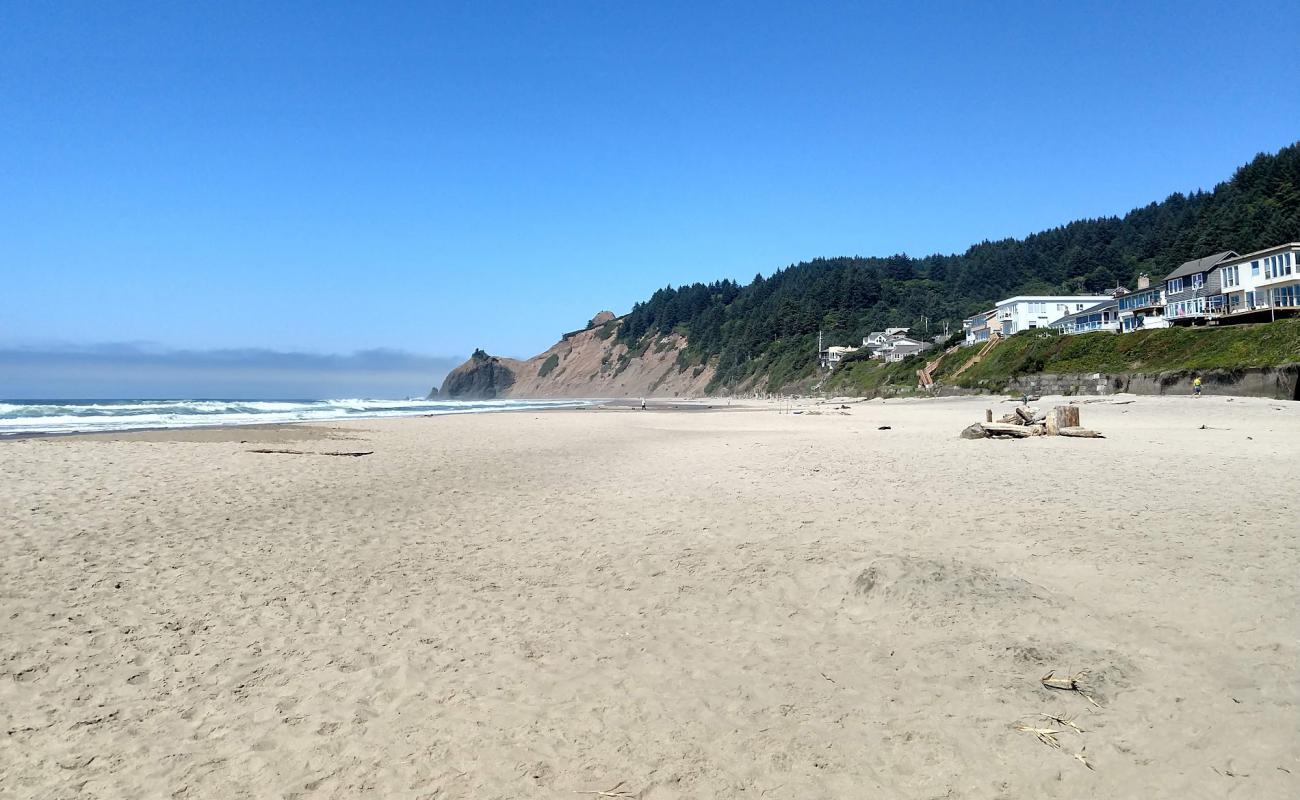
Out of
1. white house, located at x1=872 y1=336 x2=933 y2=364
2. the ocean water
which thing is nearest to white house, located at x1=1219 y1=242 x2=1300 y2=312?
white house, located at x1=872 y1=336 x2=933 y2=364

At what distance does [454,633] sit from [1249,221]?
376ft

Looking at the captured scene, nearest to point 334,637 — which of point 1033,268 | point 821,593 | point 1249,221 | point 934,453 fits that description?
point 821,593

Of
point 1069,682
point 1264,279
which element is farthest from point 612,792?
point 1264,279

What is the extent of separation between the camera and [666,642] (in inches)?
223

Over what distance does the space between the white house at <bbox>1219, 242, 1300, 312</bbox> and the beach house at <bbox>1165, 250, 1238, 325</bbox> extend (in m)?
1.01

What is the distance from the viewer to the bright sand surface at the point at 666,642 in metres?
3.84

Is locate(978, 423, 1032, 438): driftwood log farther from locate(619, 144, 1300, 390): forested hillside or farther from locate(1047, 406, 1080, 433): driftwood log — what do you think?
locate(619, 144, 1300, 390): forested hillside

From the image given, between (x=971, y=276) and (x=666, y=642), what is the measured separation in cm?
15983

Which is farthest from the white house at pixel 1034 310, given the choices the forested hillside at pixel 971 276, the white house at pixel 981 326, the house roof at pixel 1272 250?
the house roof at pixel 1272 250

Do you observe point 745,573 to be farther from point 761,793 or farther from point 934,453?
point 934,453

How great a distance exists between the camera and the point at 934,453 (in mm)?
15930

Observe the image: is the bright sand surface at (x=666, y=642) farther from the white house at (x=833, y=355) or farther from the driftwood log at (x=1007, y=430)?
the white house at (x=833, y=355)

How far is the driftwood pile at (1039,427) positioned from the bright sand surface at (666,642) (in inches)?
253

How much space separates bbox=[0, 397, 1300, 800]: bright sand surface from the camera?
151 inches
